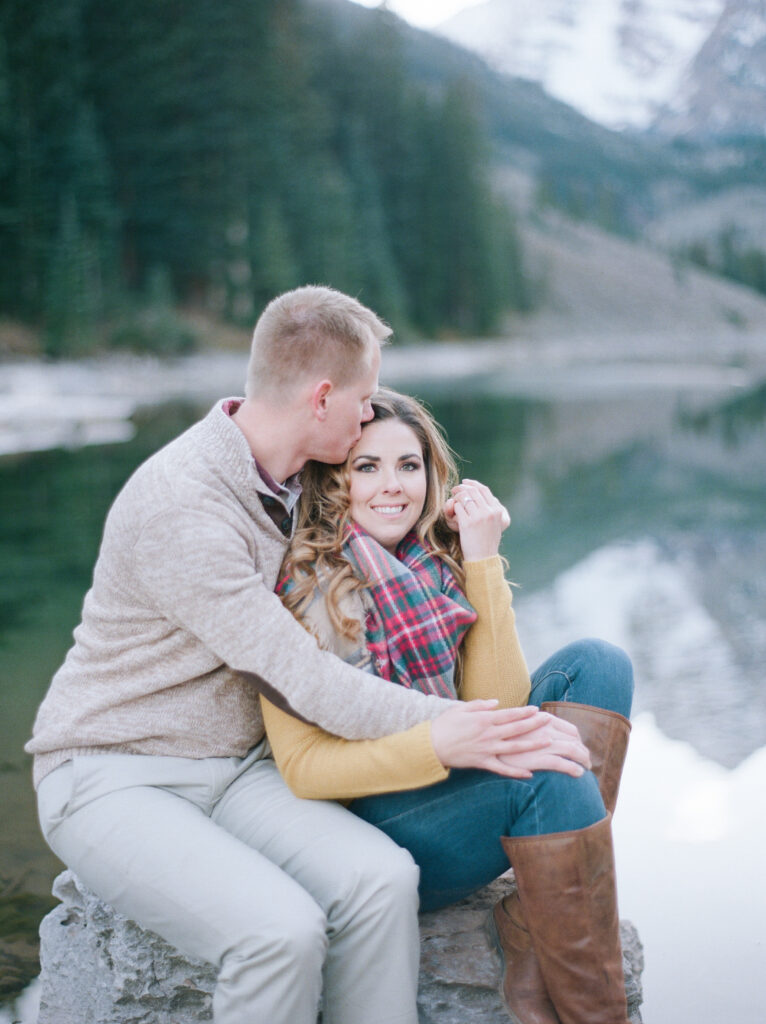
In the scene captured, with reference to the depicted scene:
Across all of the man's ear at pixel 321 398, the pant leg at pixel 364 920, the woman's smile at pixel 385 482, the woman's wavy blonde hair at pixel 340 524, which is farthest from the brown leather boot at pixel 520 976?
the man's ear at pixel 321 398

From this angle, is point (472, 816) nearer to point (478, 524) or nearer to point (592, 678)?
point (592, 678)

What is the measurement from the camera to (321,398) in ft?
7.43

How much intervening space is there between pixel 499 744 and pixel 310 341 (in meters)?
0.94

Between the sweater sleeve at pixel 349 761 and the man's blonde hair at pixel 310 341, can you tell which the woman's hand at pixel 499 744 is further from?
the man's blonde hair at pixel 310 341

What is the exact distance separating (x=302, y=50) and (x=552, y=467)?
127 feet

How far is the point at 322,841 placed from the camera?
77.8 inches

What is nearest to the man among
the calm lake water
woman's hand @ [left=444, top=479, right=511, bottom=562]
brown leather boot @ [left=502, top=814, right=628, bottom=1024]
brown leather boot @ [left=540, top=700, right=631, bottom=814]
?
brown leather boot @ [left=502, top=814, right=628, bottom=1024]

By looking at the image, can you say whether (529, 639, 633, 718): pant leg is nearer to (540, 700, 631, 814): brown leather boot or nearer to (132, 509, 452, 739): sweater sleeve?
(540, 700, 631, 814): brown leather boot

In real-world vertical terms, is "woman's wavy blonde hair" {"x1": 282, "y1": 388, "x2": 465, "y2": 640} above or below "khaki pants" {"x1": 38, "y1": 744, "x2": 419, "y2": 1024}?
above

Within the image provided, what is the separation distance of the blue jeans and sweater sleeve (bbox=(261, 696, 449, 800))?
0.08 metres

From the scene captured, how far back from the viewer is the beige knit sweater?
1985 millimetres

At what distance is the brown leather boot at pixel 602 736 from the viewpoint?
2291 mm

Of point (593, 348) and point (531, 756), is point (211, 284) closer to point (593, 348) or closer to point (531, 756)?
point (593, 348)

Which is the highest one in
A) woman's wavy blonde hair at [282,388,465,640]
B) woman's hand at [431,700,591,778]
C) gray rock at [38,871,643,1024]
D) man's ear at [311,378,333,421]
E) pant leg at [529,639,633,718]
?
man's ear at [311,378,333,421]
